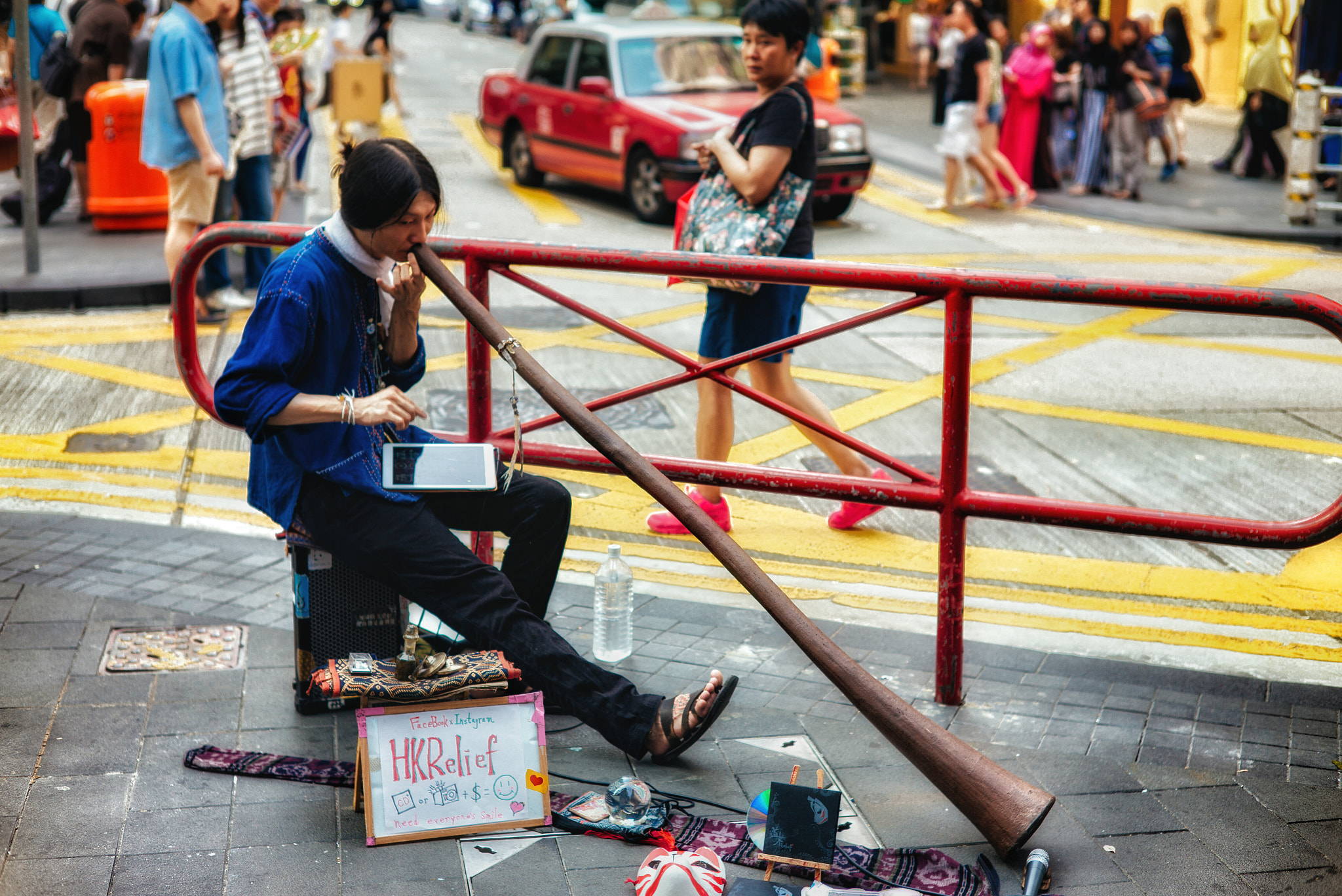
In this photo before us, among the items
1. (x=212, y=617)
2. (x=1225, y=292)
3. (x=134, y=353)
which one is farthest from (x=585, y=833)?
(x=134, y=353)

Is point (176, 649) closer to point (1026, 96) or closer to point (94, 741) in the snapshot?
point (94, 741)

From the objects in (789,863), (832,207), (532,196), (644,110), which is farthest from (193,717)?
(532,196)

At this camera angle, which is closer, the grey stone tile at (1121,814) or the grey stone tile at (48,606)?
the grey stone tile at (1121,814)

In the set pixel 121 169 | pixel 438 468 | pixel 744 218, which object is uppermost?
pixel 744 218

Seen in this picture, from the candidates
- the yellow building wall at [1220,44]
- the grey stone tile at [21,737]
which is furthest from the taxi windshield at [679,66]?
the yellow building wall at [1220,44]

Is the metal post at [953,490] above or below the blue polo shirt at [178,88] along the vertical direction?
below

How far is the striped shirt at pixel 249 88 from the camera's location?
317 inches

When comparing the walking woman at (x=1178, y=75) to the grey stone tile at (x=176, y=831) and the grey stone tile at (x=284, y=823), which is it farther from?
the grey stone tile at (x=176, y=831)

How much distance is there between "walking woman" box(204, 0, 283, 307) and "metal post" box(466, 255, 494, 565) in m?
4.19

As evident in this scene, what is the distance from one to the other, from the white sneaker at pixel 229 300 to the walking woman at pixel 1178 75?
11.4m

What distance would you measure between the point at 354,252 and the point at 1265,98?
14.4m

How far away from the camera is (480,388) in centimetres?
409

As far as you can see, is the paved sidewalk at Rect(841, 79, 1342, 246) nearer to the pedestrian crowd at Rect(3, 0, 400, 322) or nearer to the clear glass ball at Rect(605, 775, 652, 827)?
the pedestrian crowd at Rect(3, 0, 400, 322)

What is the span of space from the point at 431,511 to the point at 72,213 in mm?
9493
